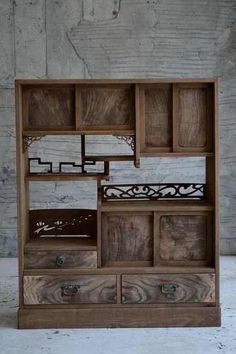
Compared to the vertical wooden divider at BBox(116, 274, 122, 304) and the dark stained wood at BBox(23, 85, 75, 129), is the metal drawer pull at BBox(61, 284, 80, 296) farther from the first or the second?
the dark stained wood at BBox(23, 85, 75, 129)

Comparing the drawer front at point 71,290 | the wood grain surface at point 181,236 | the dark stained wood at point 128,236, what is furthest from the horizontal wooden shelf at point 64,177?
the drawer front at point 71,290

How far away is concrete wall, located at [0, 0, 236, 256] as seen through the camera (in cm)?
493

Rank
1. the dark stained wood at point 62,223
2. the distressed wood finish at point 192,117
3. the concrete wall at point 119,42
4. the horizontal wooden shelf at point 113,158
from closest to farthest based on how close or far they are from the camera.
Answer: the distressed wood finish at point 192,117 → the horizontal wooden shelf at point 113,158 → the dark stained wood at point 62,223 → the concrete wall at point 119,42

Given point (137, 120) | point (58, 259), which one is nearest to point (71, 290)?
point (58, 259)

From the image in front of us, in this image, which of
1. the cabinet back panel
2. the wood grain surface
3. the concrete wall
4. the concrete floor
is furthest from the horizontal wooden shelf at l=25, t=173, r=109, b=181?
the concrete wall

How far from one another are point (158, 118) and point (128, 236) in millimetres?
→ 686

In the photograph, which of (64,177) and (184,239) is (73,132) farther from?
(184,239)

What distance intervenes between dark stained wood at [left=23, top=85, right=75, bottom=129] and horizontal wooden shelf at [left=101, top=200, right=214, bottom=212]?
52 centimetres

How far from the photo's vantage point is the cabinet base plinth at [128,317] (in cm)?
305

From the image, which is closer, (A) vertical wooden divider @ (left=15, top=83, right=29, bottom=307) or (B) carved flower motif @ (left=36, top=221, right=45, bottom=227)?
(A) vertical wooden divider @ (left=15, top=83, right=29, bottom=307)

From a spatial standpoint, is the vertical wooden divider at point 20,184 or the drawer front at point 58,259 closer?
the vertical wooden divider at point 20,184

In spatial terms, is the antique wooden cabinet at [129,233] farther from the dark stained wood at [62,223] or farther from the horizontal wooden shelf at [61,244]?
the dark stained wood at [62,223]

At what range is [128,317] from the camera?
120 inches

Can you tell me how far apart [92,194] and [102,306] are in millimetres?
2092
